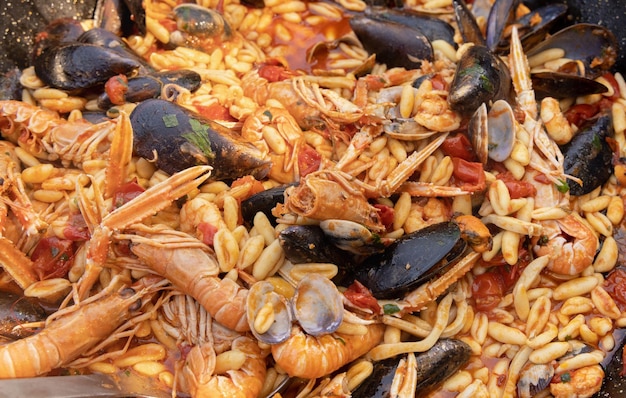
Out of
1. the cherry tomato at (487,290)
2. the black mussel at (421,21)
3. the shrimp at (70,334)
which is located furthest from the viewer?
the black mussel at (421,21)

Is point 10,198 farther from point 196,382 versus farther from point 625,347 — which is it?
point 625,347

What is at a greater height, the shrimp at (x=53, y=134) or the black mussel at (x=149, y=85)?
the black mussel at (x=149, y=85)

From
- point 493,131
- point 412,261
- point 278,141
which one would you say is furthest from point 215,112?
point 493,131

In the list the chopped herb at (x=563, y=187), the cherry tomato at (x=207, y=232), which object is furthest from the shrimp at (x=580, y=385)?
the cherry tomato at (x=207, y=232)

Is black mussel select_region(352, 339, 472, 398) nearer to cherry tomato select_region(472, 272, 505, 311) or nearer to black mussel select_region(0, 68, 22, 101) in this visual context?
cherry tomato select_region(472, 272, 505, 311)

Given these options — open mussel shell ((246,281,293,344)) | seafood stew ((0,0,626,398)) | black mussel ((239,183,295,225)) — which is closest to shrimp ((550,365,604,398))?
seafood stew ((0,0,626,398))

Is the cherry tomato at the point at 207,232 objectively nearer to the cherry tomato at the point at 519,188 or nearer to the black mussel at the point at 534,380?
the cherry tomato at the point at 519,188
